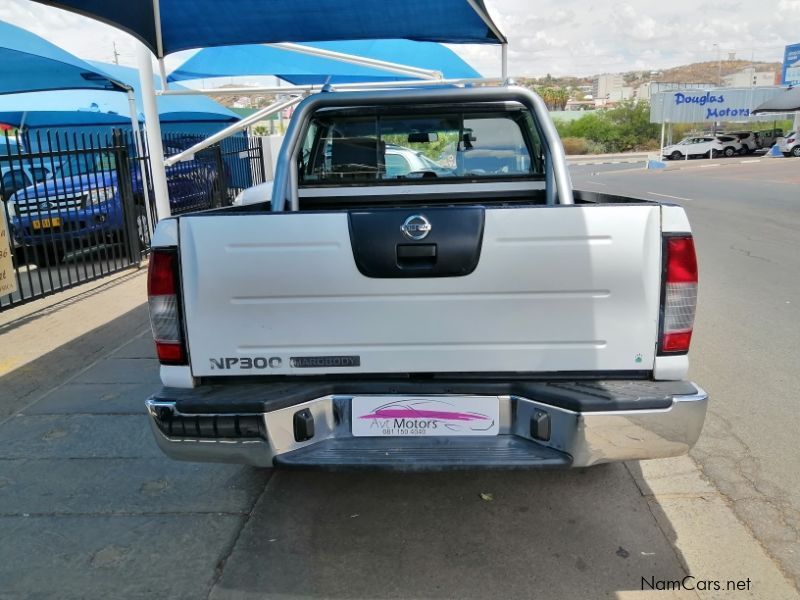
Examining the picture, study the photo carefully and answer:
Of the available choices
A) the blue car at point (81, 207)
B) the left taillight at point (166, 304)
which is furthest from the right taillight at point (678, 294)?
the blue car at point (81, 207)

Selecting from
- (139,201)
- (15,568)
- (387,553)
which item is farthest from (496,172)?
(139,201)

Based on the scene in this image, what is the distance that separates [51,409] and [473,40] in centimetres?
564

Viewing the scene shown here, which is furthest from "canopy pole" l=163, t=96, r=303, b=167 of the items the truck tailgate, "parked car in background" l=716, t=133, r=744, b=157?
"parked car in background" l=716, t=133, r=744, b=157

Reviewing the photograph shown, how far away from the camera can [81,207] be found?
29.8 feet

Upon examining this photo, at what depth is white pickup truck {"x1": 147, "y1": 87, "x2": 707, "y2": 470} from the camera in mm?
2625

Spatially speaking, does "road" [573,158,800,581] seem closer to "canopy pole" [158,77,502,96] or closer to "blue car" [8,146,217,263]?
"canopy pole" [158,77,502,96]

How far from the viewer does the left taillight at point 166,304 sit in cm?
274

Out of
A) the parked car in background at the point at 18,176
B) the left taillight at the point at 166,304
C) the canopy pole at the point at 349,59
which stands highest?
the canopy pole at the point at 349,59

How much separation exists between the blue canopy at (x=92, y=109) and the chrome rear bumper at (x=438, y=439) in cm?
→ 1339

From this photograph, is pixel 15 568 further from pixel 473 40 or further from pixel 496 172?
pixel 473 40

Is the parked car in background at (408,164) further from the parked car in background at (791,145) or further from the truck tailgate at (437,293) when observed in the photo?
the parked car in background at (791,145)

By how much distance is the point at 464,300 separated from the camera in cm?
269

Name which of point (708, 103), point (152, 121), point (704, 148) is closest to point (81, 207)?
point (152, 121)

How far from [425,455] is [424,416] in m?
0.16
